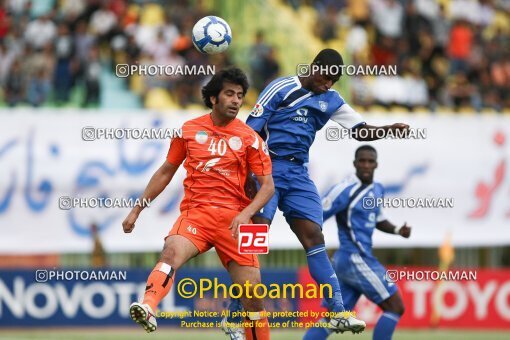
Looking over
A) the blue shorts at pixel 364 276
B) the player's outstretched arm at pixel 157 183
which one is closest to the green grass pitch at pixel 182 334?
the blue shorts at pixel 364 276

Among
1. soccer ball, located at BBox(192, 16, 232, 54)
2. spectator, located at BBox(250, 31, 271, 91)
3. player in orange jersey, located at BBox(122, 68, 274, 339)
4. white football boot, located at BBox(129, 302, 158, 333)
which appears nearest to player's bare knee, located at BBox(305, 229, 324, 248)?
player in orange jersey, located at BBox(122, 68, 274, 339)

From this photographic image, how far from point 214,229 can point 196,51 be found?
10101mm

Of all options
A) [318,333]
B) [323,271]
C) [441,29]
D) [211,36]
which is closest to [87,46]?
[441,29]

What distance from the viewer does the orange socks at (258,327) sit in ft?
35.9

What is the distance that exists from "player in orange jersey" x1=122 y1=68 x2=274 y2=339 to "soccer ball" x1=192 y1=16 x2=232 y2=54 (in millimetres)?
1216

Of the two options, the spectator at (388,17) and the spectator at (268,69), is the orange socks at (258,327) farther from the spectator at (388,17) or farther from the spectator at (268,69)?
the spectator at (388,17)

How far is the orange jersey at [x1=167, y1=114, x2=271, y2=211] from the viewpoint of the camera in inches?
429

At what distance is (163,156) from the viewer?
1866 centimetres

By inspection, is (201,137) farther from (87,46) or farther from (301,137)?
(87,46)

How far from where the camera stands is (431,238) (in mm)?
19516

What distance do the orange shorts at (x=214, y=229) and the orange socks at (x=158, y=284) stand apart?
0.38 m

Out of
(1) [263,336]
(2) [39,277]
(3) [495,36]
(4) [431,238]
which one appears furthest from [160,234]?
(3) [495,36]

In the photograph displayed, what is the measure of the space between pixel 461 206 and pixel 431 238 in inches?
28.9

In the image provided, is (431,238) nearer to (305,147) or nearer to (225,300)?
(225,300)
